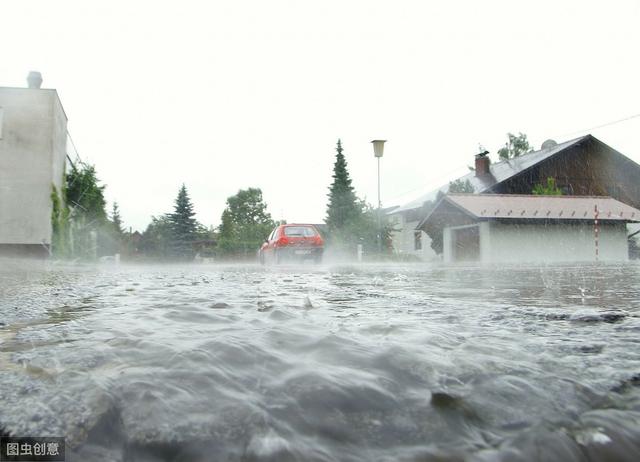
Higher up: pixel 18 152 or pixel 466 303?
pixel 18 152

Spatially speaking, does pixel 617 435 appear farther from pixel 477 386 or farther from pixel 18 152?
pixel 18 152

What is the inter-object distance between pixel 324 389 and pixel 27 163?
20.1 meters

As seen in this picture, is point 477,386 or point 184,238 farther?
A: point 184,238

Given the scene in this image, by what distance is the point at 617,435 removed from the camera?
1109mm

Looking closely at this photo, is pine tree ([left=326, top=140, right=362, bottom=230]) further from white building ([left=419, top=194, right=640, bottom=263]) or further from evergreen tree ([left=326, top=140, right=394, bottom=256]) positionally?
white building ([left=419, top=194, right=640, bottom=263])

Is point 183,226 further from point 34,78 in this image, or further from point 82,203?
point 34,78

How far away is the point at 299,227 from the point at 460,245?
1192cm

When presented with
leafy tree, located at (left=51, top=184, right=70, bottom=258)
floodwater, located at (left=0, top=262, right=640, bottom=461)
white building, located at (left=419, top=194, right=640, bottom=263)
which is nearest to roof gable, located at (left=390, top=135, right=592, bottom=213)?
white building, located at (left=419, top=194, right=640, bottom=263)

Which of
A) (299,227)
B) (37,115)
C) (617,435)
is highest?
(37,115)

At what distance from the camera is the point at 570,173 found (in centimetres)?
3341

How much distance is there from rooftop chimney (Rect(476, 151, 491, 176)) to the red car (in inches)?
943

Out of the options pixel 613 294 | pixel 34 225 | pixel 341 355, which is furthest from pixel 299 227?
pixel 341 355

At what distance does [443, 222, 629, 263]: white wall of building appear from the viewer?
870 inches

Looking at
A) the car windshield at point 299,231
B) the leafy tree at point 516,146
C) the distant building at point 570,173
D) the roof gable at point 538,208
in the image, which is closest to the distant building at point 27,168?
the car windshield at point 299,231
